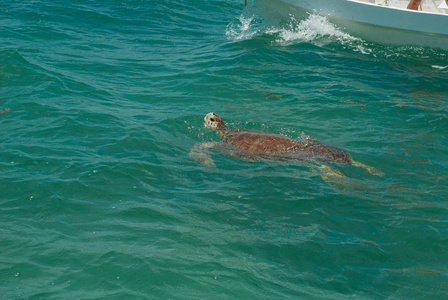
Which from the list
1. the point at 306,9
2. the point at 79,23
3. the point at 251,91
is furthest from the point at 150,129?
the point at 79,23

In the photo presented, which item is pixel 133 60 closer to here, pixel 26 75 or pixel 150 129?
pixel 26 75

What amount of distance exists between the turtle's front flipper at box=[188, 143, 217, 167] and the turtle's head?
60cm

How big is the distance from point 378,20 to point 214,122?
290 inches

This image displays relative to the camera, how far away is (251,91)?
392 inches

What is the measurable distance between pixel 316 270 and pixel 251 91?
245 inches

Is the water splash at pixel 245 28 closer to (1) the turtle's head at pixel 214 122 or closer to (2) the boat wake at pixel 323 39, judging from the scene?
(2) the boat wake at pixel 323 39

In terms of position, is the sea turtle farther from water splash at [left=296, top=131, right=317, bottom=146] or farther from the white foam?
the white foam

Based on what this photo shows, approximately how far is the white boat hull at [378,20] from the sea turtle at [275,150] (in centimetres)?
689

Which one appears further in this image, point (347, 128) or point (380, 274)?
point (347, 128)

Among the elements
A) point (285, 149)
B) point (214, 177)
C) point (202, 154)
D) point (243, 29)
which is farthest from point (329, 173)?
point (243, 29)

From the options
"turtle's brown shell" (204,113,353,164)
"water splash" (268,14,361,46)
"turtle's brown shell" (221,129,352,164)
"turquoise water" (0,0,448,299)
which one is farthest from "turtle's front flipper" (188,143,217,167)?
"water splash" (268,14,361,46)

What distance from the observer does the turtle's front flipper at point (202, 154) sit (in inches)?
261

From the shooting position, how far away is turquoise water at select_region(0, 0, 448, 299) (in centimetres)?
418

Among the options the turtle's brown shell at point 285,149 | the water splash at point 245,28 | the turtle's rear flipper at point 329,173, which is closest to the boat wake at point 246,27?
the water splash at point 245,28
